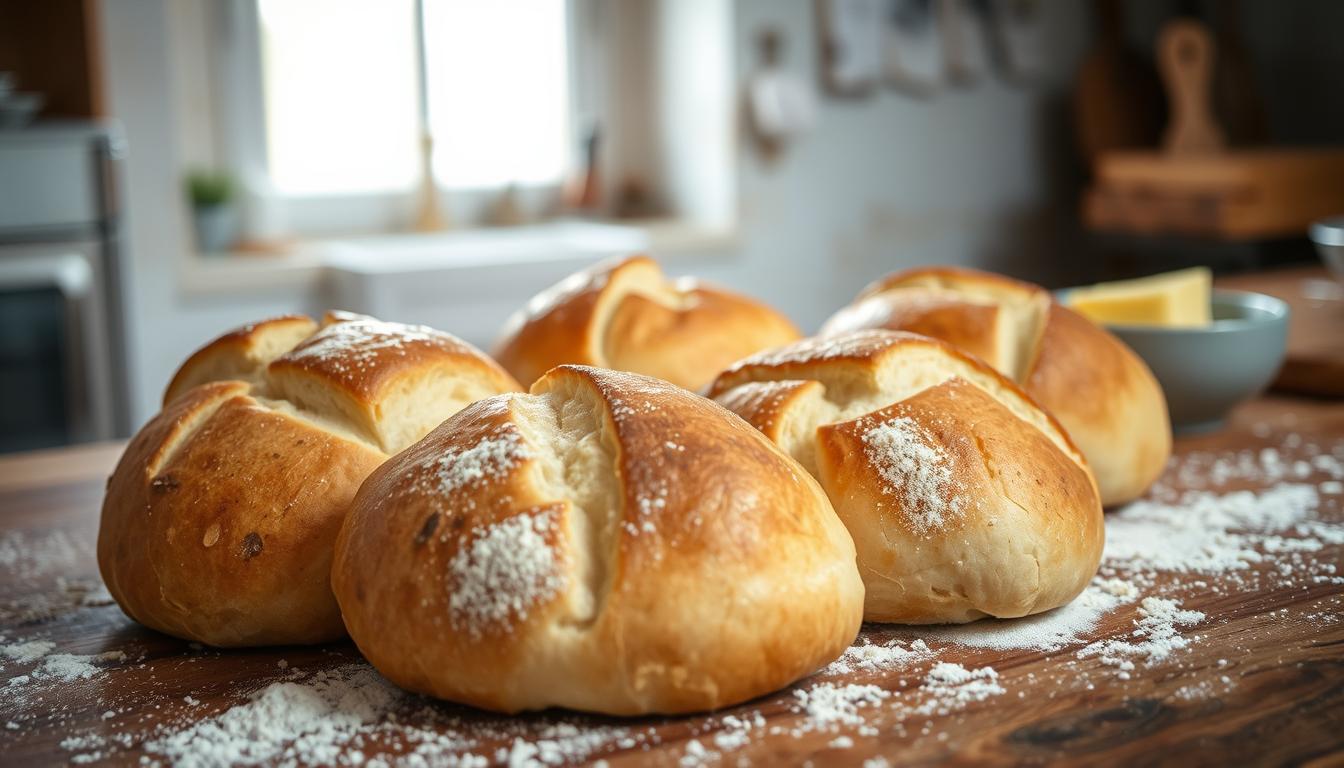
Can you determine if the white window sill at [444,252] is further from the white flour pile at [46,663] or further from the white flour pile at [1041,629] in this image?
the white flour pile at [1041,629]

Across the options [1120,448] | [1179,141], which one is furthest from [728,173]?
[1120,448]

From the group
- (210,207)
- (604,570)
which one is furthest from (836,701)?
(210,207)

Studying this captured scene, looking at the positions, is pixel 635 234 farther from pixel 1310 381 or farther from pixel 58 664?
pixel 58 664

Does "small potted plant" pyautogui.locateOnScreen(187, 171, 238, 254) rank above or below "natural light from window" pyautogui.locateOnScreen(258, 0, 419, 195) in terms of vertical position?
below

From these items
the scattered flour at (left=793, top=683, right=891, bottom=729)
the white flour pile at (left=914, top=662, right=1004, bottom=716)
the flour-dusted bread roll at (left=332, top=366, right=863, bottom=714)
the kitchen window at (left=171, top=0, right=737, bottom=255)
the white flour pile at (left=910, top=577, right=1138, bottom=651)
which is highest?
the kitchen window at (left=171, top=0, right=737, bottom=255)

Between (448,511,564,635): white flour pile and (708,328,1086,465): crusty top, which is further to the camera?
(708,328,1086,465): crusty top

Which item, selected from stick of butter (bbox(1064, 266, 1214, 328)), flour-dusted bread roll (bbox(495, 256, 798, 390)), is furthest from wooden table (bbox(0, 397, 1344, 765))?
stick of butter (bbox(1064, 266, 1214, 328))

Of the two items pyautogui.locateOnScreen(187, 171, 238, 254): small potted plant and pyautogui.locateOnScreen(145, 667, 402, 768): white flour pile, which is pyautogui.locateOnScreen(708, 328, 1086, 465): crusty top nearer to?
pyautogui.locateOnScreen(145, 667, 402, 768): white flour pile

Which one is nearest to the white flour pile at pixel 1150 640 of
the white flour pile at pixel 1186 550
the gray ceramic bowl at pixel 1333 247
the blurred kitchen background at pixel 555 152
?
the white flour pile at pixel 1186 550

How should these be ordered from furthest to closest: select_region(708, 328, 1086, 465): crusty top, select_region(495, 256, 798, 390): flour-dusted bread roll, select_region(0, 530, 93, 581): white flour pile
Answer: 1. select_region(495, 256, 798, 390): flour-dusted bread roll
2. select_region(0, 530, 93, 581): white flour pile
3. select_region(708, 328, 1086, 465): crusty top

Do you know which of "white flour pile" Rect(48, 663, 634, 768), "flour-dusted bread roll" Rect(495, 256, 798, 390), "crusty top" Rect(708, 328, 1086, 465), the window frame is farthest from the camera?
the window frame
